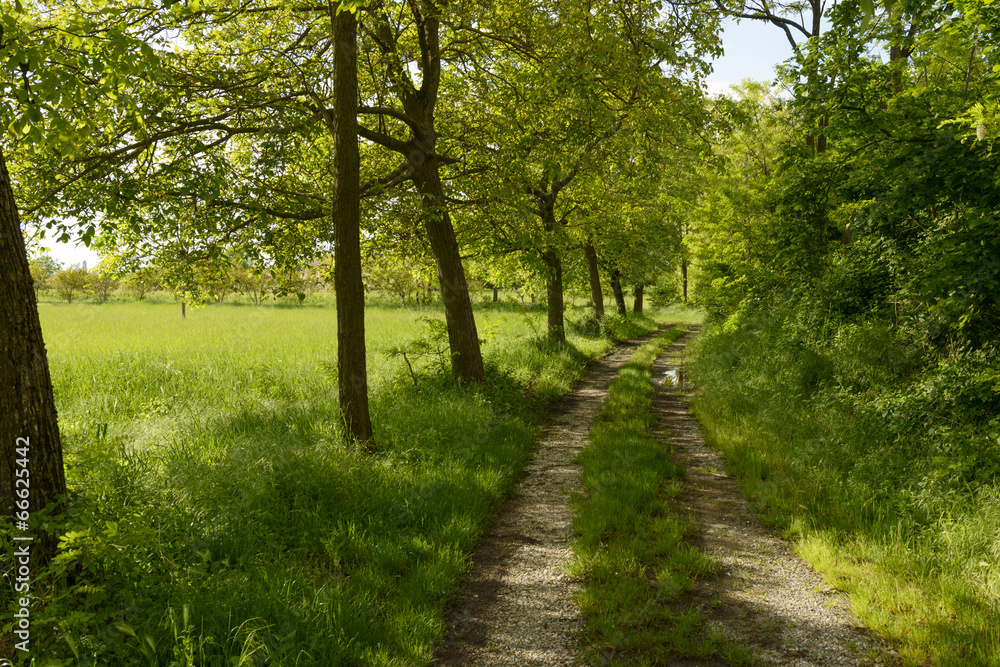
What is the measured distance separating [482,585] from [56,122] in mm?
5192

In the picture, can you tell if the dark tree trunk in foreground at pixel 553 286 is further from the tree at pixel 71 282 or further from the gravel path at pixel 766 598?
the tree at pixel 71 282

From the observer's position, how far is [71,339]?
57.1 ft

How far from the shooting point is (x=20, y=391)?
11.4 ft

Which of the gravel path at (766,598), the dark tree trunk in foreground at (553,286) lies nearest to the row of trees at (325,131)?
the dark tree trunk in foreground at (553,286)

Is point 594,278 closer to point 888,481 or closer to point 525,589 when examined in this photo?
point 888,481

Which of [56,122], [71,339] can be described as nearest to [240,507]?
[56,122]

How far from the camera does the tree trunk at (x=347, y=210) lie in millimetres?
6750

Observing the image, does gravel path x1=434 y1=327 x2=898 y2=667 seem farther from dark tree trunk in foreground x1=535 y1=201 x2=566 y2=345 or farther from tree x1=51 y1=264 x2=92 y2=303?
tree x1=51 y1=264 x2=92 y2=303

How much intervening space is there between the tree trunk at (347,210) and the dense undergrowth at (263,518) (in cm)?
107

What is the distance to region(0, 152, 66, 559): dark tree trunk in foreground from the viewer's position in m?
3.41

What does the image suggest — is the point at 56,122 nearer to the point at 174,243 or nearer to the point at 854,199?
the point at 174,243

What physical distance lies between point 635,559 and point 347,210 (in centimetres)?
534
